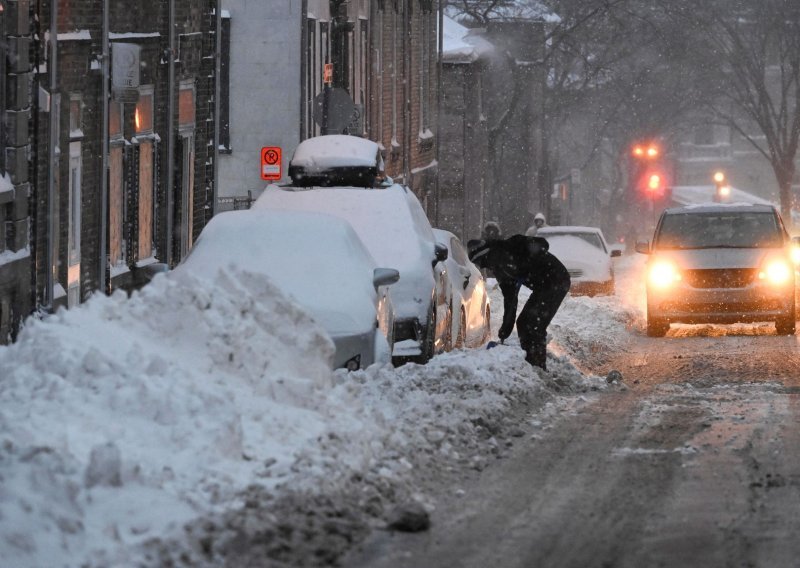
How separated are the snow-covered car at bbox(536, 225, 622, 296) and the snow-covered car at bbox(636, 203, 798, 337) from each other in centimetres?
873

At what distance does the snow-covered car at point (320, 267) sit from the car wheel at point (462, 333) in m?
3.74

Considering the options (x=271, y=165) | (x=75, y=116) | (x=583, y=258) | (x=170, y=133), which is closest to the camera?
(x=75, y=116)

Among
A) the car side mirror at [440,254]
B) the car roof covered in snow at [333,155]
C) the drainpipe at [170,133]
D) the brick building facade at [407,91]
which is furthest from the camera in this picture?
the brick building facade at [407,91]

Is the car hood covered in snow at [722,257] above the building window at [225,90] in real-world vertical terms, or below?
below

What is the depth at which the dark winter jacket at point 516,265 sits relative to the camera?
15.0 m

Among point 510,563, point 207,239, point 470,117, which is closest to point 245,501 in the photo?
point 510,563

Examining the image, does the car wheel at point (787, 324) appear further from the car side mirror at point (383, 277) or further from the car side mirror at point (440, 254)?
the car side mirror at point (383, 277)

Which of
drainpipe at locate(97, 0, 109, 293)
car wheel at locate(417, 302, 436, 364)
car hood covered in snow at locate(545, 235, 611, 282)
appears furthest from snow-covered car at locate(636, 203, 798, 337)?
car hood covered in snow at locate(545, 235, 611, 282)

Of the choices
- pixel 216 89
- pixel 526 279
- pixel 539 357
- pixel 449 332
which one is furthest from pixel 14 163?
pixel 216 89

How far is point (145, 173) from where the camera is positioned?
20.8 meters

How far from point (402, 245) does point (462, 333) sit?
249 cm

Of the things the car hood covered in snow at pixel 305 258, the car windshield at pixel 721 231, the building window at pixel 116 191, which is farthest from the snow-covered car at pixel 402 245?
the car windshield at pixel 721 231

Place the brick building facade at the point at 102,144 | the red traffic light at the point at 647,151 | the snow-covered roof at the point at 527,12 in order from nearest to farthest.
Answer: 1. the brick building facade at the point at 102,144
2. the snow-covered roof at the point at 527,12
3. the red traffic light at the point at 647,151

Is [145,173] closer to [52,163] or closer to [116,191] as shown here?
[116,191]
